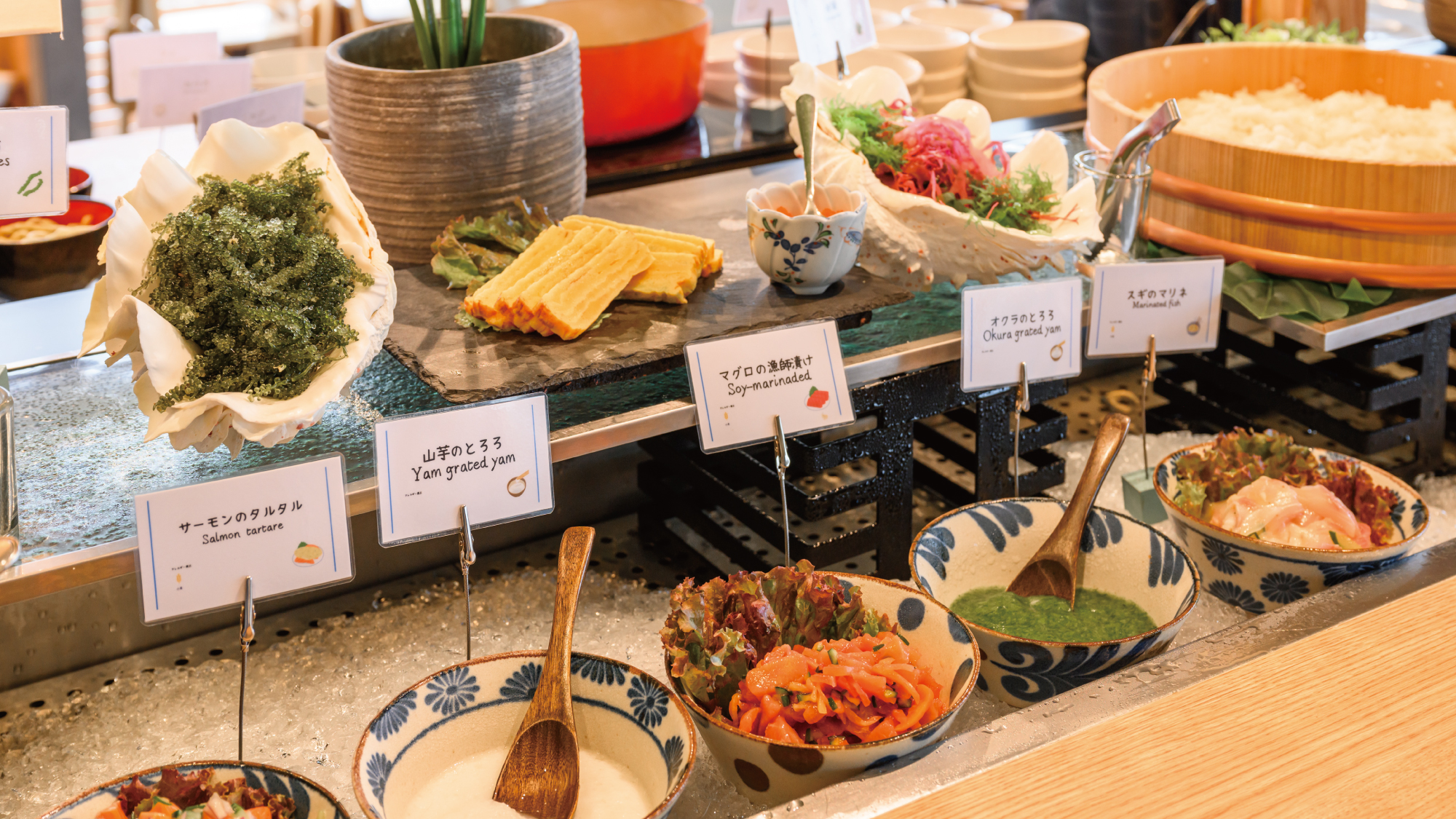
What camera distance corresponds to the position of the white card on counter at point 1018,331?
4.26 ft

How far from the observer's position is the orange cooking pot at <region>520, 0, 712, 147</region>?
6.24 ft

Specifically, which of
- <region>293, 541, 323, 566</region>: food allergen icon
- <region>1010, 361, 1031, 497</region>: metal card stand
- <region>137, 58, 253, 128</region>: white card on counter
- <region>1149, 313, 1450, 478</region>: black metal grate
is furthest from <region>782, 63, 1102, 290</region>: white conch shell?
<region>137, 58, 253, 128</region>: white card on counter

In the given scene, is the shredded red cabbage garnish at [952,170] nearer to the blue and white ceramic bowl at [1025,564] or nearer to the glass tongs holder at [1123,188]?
the glass tongs holder at [1123,188]

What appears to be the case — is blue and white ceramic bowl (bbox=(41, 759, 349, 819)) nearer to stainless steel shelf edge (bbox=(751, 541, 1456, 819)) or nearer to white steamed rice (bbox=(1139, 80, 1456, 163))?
stainless steel shelf edge (bbox=(751, 541, 1456, 819))

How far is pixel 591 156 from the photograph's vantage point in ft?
6.40

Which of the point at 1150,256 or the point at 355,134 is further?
the point at 1150,256

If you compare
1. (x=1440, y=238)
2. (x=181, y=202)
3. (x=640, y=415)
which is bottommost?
(x=640, y=415)

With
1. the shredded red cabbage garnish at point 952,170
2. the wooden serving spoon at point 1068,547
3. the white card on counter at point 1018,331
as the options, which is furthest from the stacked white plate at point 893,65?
the wooden serving spoon at point 1068,547

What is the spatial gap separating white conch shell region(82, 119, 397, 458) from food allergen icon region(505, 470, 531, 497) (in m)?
0.17

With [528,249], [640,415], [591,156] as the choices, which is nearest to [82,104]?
[591,156]

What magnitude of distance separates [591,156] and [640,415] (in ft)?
2.94

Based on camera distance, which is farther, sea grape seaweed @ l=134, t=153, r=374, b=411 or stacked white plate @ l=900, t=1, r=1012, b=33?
stacked white plate @ l=900, t=1, r=1012, b=33

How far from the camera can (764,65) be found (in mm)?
2217

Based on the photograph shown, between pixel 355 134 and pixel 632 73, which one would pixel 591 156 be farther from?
pixel 355 134
